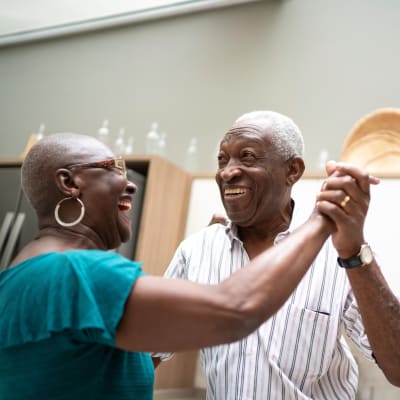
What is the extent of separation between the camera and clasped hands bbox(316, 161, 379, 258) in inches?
40.3

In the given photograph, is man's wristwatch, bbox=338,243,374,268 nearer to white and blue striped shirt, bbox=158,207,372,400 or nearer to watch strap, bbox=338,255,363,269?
watch strap, bbox=338,255,363,269

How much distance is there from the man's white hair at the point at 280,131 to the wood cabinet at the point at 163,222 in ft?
3.72

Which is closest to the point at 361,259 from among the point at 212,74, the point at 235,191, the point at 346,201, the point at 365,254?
the point at 365,254

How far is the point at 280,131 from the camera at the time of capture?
1.56 m

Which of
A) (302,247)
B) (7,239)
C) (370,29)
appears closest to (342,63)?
(370,29)

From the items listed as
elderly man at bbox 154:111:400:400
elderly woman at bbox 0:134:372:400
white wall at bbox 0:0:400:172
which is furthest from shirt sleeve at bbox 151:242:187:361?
Result: white wall at bbox 0:0:400:172

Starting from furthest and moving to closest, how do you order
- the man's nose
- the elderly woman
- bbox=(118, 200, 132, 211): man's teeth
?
the man's nose, bbox=(118, 200, 132, 211): man's teeth, the elderly woman

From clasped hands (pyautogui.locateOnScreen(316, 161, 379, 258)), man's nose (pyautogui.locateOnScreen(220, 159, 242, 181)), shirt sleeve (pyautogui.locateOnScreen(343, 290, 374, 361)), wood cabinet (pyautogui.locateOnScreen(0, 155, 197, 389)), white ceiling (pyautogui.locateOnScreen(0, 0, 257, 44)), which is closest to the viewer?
clasped hands (pyautogui.locateOnScreen(316, 161, 379, 258))

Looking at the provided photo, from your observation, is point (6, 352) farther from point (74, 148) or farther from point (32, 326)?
point (74, 148)

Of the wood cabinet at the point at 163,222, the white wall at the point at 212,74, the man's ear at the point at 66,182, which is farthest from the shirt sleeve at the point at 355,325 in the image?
the white wall at the point at 212,74

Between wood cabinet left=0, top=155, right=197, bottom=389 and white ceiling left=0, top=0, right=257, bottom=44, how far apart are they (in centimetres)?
133

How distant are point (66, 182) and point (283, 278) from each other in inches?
19.0

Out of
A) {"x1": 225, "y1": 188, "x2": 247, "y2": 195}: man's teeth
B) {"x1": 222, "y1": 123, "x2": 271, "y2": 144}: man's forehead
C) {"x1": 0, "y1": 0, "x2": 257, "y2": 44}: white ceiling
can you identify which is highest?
{"x1": 0, "y1": 0, "x2": 257, "y2": 44}: white ceiling

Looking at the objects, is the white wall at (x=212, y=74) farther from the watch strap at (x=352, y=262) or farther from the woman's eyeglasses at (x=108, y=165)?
the woman's eyeglasses at (x=108, y=165)
